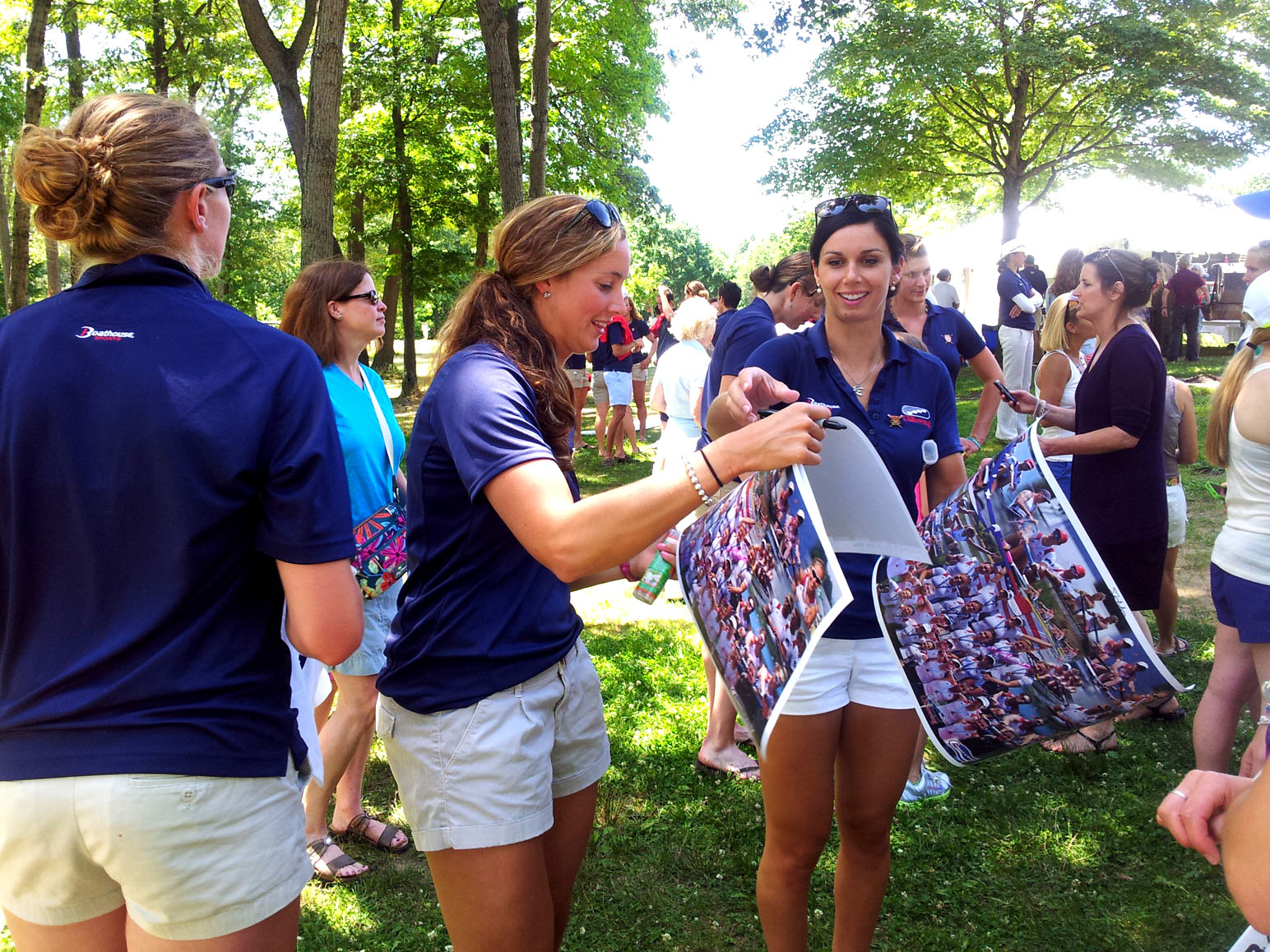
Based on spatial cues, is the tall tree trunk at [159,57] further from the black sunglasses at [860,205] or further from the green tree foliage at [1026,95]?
the black sunglasses at [860,205]

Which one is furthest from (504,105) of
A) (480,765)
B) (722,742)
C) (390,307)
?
(390,307)

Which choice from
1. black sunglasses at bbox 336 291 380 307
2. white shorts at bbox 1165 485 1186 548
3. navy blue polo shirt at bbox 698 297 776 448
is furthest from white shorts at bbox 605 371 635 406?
black sunglasses at bbox 336 291 380 307

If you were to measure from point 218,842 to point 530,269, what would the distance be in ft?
4.13

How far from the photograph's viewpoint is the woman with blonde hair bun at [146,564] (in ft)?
4.73

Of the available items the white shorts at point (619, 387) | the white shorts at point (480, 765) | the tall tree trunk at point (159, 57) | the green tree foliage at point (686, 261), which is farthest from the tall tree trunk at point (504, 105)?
the green tree foliage at point (686, 261)

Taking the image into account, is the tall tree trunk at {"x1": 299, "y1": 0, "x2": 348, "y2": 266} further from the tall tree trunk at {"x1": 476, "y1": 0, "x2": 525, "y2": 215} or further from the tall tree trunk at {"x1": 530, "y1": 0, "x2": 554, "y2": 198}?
the tall tree trunk at {"x1": 530, "y1": 0, "x2": 554, "y2": 198}

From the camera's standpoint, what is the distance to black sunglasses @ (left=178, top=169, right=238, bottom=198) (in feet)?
5.33

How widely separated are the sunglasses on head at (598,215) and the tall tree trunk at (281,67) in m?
6.50

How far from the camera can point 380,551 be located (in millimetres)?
3299

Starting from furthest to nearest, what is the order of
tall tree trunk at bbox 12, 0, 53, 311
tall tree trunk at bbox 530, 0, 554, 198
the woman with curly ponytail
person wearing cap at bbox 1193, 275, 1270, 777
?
tall tree trunk at bbox 12, 0, 53, 311 < tall tree trunk at bbox 530, 0, 554, 198 < person wearing cap at bbox 1193, 275, 1270, 777 < the woman with curly ponytail

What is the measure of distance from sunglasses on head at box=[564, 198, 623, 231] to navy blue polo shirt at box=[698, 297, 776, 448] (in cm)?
204

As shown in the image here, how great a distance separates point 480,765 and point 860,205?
5.92 ft

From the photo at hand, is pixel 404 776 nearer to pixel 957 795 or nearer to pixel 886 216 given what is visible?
pixel 886 216

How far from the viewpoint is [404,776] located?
78.0 inches
